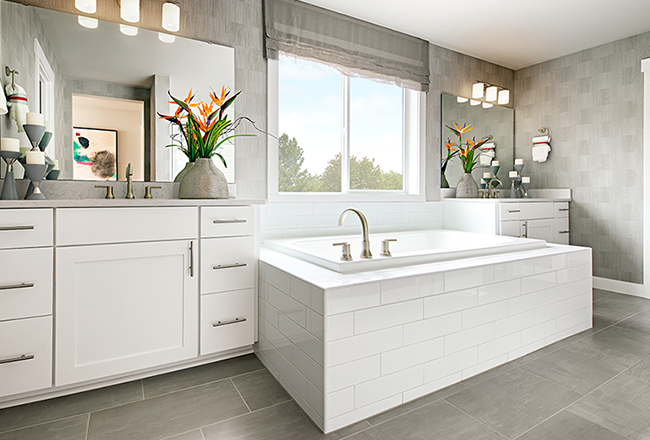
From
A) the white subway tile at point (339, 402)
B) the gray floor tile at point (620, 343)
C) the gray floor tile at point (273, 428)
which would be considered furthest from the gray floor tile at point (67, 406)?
the gray floor tile at point (620, 343)

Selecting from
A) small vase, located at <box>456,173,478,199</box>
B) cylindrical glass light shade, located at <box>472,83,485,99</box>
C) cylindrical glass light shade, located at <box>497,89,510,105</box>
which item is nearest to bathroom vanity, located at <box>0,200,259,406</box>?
small vase, located at <box>456,173,478,199</box>

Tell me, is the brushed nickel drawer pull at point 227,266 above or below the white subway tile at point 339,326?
above

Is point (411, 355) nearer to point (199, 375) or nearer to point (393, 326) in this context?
point (393, 326)

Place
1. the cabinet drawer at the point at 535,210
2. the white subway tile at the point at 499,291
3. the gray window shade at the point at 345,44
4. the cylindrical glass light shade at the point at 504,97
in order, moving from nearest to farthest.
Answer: the white subway tile at the point at 499,291
the gray window shade at the point at 345,44
the cabinet drawer at the point at 535,210
the cylindrical glass light shade at the point at 504,97

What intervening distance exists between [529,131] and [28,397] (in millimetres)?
4794

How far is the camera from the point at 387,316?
1569 millimetres

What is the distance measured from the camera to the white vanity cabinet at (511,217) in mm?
3234

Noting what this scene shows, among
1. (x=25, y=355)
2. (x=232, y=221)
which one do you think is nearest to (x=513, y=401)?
(x=232, y=221)

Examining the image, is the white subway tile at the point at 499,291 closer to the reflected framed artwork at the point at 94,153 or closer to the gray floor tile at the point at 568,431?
the gray floor tile at the point at 568,431

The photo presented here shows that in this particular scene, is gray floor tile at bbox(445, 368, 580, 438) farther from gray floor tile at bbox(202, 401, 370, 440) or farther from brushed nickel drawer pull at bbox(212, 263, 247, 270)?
brushed nickel drawer pull at bbox(212, 263, 247, 270)

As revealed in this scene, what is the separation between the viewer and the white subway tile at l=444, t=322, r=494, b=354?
176 cm

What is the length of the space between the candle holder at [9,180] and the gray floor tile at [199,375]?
1076 millimetres

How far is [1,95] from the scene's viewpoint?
5.39 ft

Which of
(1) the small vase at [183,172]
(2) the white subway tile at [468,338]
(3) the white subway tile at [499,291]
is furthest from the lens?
(1) the small vase at [183,172]
